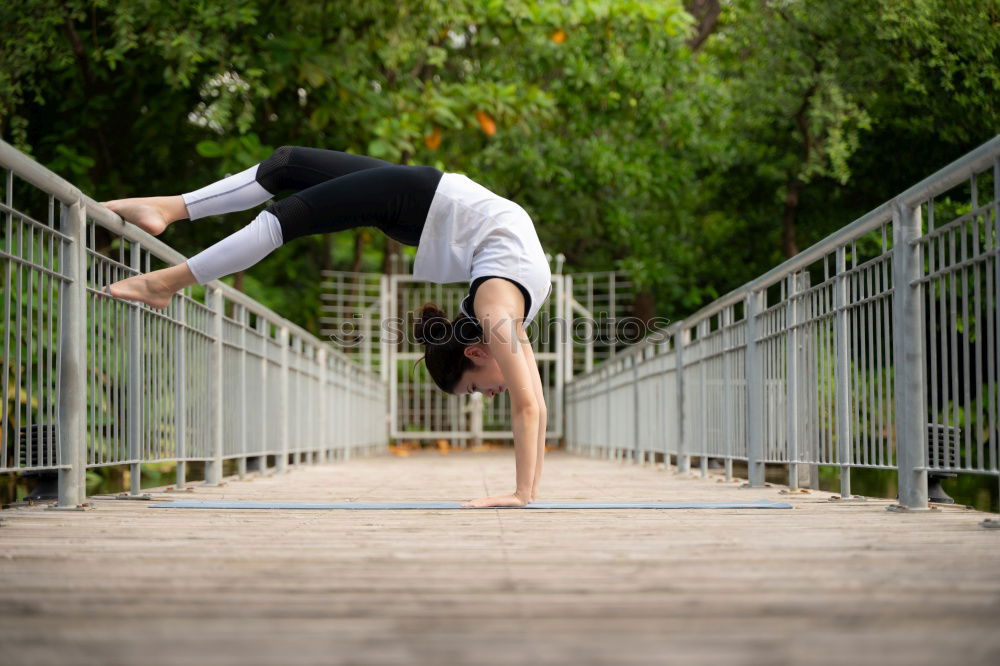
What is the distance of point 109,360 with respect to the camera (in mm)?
4352

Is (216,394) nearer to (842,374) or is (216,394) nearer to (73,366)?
(73,366)

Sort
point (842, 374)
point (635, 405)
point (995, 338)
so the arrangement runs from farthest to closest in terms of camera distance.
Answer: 1. point (635, 405)
2. point (842, 374)
3. point (995, 338)

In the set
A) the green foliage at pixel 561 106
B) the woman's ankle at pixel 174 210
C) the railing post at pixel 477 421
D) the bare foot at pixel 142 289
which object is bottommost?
the railing post at pixel 477 421

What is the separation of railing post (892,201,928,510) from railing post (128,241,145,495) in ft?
9.66

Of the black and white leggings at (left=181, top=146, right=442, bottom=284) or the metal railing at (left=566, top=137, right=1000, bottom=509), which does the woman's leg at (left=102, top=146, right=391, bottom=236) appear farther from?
the metal railing at (left=566, top=137, right=1000, bottom=509)

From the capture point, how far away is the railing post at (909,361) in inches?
145

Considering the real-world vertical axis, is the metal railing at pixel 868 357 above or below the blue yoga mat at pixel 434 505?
above

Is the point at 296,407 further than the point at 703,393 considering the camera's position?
Yes

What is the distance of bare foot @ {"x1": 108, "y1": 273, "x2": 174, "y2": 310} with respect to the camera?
3.79m

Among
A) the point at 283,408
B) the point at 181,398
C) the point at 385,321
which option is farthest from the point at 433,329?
the point at 385,321

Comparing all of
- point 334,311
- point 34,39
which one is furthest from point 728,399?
point 334,311

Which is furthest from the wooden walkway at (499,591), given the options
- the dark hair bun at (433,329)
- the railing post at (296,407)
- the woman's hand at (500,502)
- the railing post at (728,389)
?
the railing post at (296,407)

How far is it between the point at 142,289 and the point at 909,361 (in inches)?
104

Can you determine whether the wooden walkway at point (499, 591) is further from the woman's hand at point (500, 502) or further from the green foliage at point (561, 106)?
the green foliage at point (561, 106)
